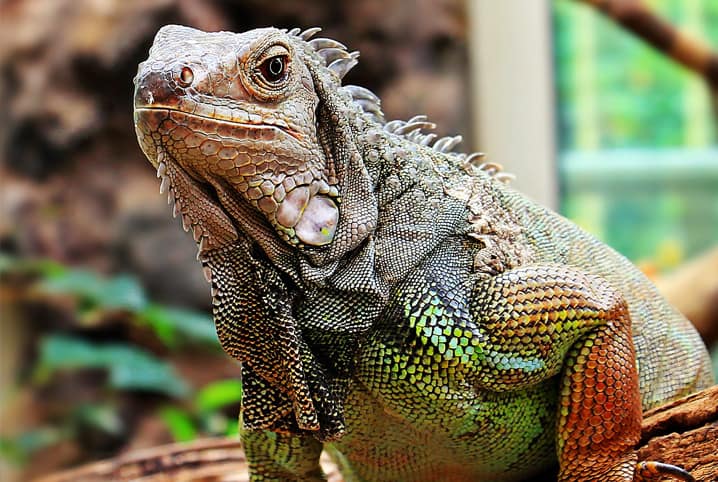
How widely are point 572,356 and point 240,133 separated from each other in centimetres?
135

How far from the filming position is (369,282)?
258cm

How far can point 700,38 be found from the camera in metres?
7.52

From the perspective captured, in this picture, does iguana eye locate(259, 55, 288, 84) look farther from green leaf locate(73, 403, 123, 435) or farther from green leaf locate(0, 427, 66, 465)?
green leaf locate(0, 427, 66, 465)

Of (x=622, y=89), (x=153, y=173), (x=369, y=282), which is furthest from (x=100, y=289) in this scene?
(x=369, y=282)

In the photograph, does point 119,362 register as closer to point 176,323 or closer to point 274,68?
point 176,323

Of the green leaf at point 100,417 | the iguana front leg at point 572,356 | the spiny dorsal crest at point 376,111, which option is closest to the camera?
the iguana front leg at point 572,356

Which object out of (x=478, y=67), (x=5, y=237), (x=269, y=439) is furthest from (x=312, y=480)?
(x=5, y=237)

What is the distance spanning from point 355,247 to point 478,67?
558 cm

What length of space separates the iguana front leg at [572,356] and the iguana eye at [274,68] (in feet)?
3.13

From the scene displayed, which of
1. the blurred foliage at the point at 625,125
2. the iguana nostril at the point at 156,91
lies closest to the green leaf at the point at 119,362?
the blurred foliage at the point at 625,125

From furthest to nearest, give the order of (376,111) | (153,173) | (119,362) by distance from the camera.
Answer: (153,173), (119,362), (376,111)

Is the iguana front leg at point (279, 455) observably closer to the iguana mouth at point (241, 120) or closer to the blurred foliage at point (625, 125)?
the iguana mouth at point (241, 120)

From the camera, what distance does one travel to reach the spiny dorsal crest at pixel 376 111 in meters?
2.82

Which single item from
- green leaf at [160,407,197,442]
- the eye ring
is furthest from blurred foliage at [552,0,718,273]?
the eye ring
